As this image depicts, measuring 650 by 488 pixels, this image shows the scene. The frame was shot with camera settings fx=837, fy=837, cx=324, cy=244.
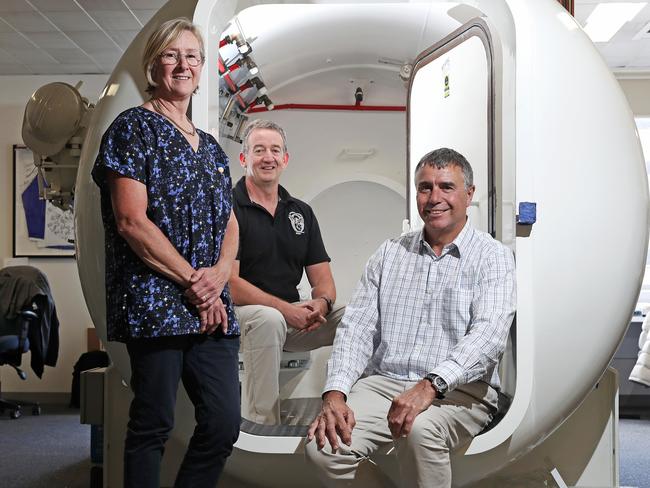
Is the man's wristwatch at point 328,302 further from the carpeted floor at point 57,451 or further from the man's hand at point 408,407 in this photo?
the carpeted floor at point 57,451

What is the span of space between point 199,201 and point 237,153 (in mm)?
2350

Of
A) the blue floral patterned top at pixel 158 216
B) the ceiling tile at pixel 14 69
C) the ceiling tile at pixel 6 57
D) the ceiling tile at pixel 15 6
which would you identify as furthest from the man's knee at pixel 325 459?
the ceiling tile at pixel 14 69

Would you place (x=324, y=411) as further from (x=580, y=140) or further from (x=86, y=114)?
(x=86, y=114)

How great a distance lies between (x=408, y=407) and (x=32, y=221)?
579 centimetres

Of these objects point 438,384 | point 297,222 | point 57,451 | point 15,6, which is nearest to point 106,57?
point 15,6

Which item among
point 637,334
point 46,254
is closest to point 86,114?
point 46,254

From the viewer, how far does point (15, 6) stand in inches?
227

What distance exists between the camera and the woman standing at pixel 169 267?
199cm

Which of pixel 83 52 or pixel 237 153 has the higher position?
pixel 83 52

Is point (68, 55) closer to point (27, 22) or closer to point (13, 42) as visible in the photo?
point (13, 42)

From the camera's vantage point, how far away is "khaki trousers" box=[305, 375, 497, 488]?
2.26 m

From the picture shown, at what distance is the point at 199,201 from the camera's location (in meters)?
2.08

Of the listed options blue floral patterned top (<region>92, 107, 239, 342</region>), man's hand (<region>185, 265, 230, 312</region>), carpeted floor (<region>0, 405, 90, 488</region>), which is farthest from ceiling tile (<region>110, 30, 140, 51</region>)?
man's hand (<region>185, 265, 230, 312</region>)

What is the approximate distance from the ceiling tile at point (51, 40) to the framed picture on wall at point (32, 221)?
41.7 inches
